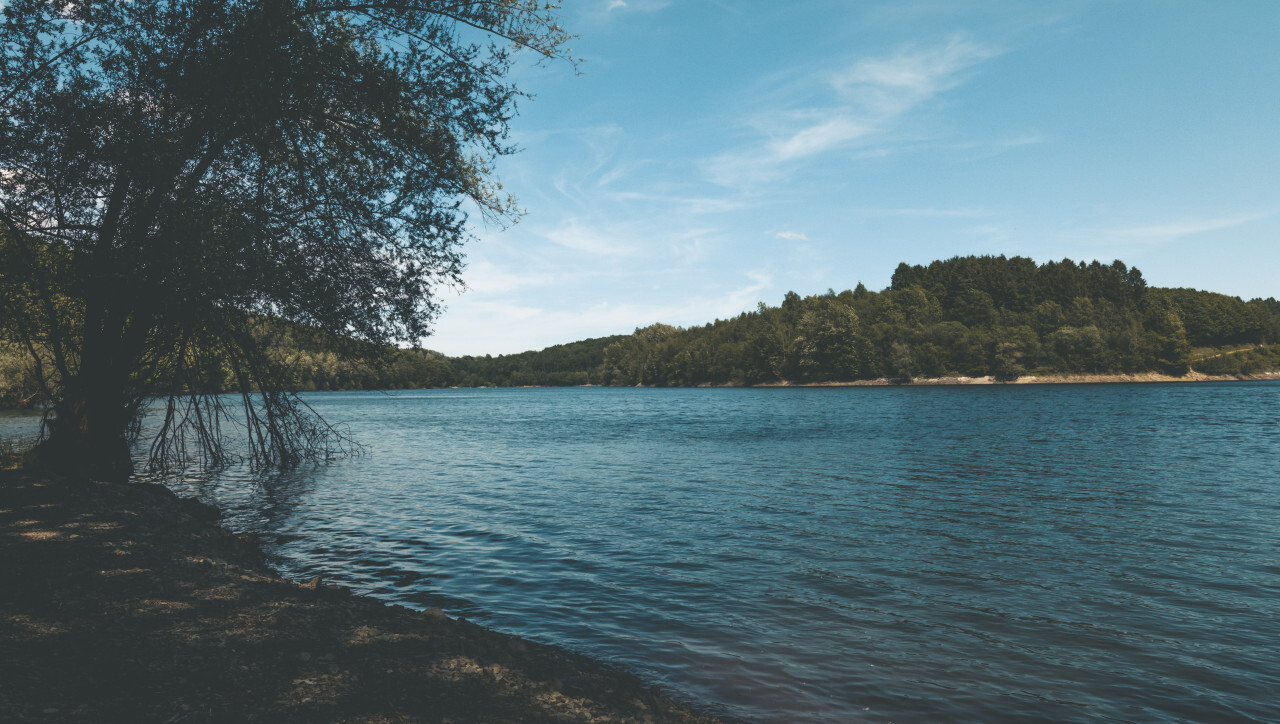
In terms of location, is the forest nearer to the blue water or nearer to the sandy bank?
the sandy bank

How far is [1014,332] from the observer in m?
148

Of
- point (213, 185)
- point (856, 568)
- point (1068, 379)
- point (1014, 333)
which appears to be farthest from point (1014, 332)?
point (213, 185)

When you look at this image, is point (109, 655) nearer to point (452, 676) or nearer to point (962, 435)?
point (452, 676)

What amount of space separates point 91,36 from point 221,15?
95.9 inches

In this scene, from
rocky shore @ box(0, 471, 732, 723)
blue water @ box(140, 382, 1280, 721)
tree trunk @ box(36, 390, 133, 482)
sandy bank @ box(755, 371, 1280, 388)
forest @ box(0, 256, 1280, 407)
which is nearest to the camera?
rocky shore @ box(0, 471, 732, 723)

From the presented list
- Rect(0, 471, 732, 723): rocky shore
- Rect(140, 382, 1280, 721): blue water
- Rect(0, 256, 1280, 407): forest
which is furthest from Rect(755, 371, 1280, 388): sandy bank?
Rect(0, 471, 732, 723): rocky shore

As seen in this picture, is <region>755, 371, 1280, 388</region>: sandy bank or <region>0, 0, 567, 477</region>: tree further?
<region>755, 371, 1280, 388</region>: sandy bank

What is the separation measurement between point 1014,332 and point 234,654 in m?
169

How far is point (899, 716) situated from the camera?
738cm

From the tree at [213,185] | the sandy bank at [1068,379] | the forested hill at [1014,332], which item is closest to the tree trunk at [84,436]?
the tree at [213,185]

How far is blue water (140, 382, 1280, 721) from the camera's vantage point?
8273mm

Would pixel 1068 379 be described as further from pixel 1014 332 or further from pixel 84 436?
pixel 84 436

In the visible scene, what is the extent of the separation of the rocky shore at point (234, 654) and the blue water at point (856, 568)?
5.48 feet

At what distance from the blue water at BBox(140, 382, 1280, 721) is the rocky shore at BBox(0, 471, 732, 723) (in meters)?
1.67
